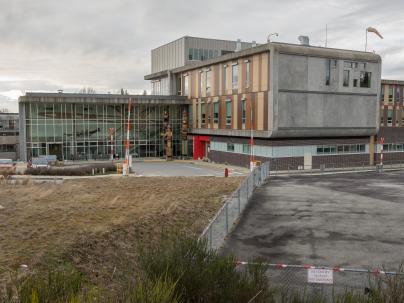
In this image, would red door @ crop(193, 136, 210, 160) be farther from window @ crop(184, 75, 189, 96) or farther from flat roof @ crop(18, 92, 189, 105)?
window @ crop(184, 75, 189, 96)

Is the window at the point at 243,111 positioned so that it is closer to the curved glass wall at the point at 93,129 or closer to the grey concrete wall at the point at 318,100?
the grey concrete wall at the point at 318,100

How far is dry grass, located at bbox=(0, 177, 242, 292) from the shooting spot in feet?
50.8

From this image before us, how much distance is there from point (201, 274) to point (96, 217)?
47.9 ft

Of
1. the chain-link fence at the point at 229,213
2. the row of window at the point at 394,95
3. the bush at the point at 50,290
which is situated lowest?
the chain-link fence at the point at 229,213

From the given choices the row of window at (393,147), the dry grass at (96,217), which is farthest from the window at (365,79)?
the dry grass at (96,217)

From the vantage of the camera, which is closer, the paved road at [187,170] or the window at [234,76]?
the paved road at [187,170]

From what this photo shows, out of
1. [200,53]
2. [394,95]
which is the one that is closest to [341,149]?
[394,95]

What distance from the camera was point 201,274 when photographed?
8344mm

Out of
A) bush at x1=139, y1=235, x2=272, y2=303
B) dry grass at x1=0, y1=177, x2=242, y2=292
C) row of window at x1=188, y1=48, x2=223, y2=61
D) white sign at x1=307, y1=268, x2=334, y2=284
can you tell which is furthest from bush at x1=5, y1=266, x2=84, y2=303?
row of window at x1=188, y1=48, x2=223, y2=61

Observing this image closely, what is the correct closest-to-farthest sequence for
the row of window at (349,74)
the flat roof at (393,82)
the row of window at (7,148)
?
1. the row of window at (349,74)
2. the row of window at (7,148)
3. the flat roof at (393,82)

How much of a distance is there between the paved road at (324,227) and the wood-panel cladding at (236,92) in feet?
59.3

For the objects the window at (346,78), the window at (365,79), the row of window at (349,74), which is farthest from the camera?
the window at (365,79)

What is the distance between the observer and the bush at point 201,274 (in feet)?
26.3

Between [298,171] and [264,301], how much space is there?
3759 centimetres
